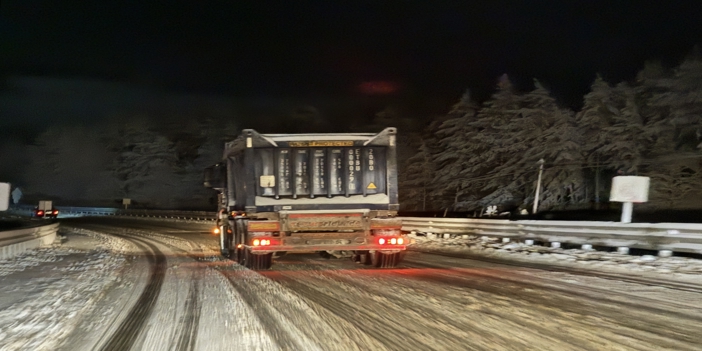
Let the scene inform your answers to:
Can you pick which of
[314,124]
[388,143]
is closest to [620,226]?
[388,143]

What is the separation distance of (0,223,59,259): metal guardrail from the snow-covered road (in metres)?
5.11

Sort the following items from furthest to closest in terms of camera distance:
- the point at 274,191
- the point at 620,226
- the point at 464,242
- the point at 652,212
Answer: the point at 652,212, the point at 464,242, the point at 620,226, the point at 274,191

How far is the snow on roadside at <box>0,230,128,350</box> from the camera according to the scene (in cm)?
763

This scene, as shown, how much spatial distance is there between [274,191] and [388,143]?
2.81 metres

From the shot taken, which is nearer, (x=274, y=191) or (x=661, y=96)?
(x=274, y=191)

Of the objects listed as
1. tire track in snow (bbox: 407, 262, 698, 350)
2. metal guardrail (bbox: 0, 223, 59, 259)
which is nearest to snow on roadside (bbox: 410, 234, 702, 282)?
tire track in snow (bbox: 407, 262, 698, 350)

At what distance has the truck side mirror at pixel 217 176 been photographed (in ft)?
61.8

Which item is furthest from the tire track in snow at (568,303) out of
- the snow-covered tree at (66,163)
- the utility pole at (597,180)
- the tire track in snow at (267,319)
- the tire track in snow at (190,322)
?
the snow-covered tree at (66,163)

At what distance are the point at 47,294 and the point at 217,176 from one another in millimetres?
8757

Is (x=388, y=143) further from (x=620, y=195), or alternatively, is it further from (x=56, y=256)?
(x=56, y=256)

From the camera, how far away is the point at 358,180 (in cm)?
1467

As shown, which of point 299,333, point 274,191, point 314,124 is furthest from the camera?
point 314,124

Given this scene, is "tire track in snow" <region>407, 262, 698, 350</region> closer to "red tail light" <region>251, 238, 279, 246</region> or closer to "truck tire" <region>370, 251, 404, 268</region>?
"truck tire" <region>370, 251, 404, 268</region>

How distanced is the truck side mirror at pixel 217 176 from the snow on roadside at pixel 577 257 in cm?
696
